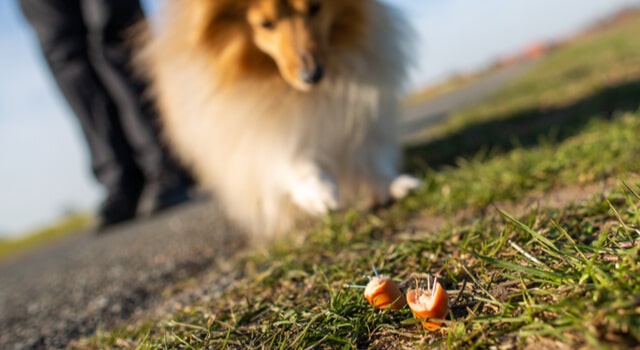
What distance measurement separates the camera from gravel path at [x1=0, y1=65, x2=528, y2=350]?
196cm

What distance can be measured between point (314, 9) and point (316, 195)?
107 centimetres

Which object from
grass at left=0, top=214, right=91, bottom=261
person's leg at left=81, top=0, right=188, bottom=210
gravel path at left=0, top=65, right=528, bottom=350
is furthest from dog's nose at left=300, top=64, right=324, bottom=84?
grass at left=0, top=214, right=91, bottom=261

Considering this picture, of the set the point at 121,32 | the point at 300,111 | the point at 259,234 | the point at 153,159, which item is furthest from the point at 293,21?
the point at 153,159

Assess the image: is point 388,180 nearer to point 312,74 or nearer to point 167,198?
point 312,74

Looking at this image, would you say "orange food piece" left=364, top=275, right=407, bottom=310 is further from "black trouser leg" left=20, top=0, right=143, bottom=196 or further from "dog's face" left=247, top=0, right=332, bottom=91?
"black trouser leg" left=20, top=0, right=143, bottom=196

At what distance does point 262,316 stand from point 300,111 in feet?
5.33

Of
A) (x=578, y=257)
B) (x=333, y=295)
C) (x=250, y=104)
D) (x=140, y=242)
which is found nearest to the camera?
(x=578, y=257)

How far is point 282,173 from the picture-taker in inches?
105

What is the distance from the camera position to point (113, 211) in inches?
158

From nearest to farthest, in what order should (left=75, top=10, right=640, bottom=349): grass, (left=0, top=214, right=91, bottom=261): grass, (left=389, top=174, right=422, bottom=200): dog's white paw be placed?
1. (left=75, top=10, right=640, bottom=349): grass
2. (left=389, top=174, right=422, bottom=200): dog's white paw
3. (left=0, top=214, right=91, bottom=261): grass

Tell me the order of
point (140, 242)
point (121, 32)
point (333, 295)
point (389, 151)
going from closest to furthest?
1. point (333, 295)
2. point (389, 151)
3. point (140, 242)
4. point (121, 32)

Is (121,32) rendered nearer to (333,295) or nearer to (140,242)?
(140,242)

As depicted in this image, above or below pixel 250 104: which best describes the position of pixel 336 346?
below

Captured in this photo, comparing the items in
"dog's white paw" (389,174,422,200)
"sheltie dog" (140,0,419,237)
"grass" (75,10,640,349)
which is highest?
"sheltie dog" (140,0,419,237)
